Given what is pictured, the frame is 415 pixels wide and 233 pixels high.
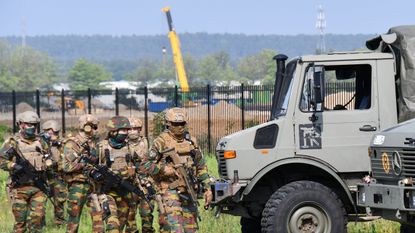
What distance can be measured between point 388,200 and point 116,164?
3.60m

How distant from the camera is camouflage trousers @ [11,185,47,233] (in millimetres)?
16562

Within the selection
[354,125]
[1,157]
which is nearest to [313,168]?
[354,125]

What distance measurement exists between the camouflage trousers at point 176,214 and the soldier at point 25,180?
8.11 ft

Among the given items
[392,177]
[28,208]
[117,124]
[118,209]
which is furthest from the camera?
[28,208]

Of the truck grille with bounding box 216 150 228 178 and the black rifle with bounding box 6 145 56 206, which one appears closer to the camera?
the truck grille with bounding box 216 150 228 178

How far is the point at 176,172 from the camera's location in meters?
14.6

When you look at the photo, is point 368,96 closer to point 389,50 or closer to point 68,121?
point 389,50

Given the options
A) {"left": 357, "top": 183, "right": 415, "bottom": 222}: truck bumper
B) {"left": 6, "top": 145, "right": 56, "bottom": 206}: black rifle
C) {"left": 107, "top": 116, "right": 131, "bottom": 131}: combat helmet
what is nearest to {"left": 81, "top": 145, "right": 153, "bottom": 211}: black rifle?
{"left": 107, "top": 116, "right": 131, "bottom": 131}: combat helmet

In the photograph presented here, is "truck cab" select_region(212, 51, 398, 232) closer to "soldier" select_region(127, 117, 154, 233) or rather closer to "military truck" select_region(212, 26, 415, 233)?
"military truck" select_region(212, 26, 415, 233)

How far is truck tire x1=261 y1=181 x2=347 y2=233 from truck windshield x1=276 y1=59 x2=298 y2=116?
3.66 feet

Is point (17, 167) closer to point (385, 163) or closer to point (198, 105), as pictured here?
point (385, 163)

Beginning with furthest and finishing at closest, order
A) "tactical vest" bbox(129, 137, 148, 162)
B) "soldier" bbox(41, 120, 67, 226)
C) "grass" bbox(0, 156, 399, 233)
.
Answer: "soldier" bbox(41, 120, 67, 226) < "grass" bbox(0, 156, 399, 233) < "tactical vest" bbox(129, 137, 148, 162)

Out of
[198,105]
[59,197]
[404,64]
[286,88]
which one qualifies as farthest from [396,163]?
[198,105]

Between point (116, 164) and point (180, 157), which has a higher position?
point (180, 157)
